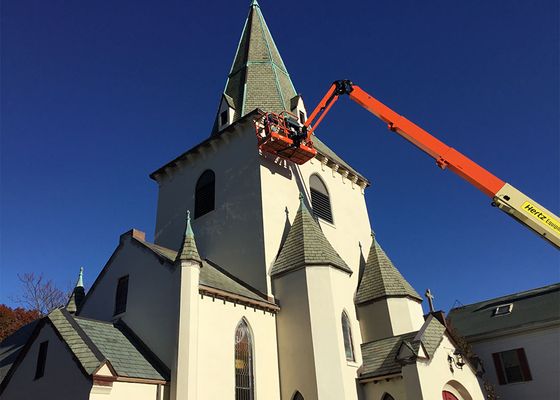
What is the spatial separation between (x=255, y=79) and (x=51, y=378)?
17.6 m

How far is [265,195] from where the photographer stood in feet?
62.0

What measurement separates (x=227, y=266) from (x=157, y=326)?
187 inches

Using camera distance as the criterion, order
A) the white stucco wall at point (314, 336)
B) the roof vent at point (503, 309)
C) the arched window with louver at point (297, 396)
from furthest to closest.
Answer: the roof vent at point (503, 309), the arched window with louver at point (297, 396), the white stucco wall at point (314, 336)

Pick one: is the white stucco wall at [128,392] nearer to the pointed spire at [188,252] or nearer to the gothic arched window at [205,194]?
the pointed spire at [188,252]

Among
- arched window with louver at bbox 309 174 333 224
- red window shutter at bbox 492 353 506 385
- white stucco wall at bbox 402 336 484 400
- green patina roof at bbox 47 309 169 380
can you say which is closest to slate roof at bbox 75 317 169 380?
green patina roof at bbox 47 309 169 380

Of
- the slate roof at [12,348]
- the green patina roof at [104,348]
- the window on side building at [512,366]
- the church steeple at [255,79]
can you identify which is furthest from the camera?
the church steeple at [255,79]

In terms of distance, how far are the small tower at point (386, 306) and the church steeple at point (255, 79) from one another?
991 centimetres

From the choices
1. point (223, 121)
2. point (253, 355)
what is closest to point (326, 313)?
point (253, 355)

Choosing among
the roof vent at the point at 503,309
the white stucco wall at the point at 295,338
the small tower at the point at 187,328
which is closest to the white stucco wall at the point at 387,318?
the white stucco wall at the point at 295,338

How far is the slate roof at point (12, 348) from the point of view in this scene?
51.9 ft

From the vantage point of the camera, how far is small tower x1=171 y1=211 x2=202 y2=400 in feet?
41.9

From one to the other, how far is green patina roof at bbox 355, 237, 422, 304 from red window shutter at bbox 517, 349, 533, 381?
24.2 feet

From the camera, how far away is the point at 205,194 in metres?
21.7

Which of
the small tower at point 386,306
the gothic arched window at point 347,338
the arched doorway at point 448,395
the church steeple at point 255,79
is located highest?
the church steeple at point 255,79
